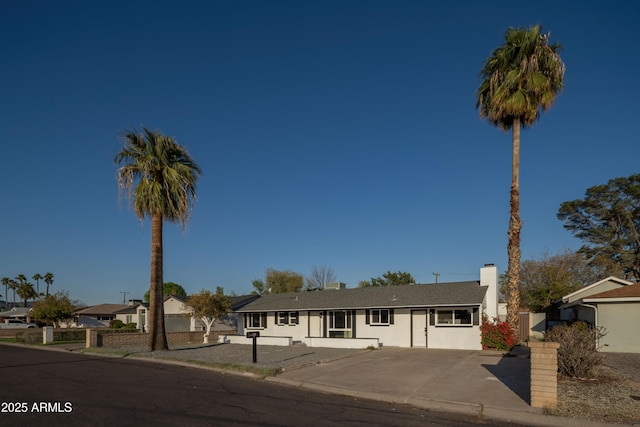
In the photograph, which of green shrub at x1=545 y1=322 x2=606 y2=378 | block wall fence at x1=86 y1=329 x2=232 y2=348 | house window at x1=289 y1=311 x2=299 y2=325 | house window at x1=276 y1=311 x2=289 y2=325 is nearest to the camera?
green shrub at x1=545 y1=322 x2=606 y2=378

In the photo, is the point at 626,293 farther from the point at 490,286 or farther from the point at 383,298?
the point at 383,298

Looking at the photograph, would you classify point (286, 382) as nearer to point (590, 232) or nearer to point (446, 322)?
point (446, 322)

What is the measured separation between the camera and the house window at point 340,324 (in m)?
28.9

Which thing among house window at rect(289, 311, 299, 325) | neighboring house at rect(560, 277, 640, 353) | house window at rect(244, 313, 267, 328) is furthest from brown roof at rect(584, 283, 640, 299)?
house window at rect(244, 313, 267, 328)

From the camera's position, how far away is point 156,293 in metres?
24.8

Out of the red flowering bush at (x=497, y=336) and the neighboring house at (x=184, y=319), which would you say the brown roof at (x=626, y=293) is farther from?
the neighboring house at (x=184, y=319)

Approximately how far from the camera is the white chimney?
85.7 ft

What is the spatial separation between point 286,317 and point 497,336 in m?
14.6

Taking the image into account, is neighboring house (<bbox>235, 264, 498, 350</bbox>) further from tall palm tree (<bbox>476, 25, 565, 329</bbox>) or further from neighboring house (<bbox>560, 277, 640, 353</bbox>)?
neighboring house (<bbox>560, 277, 640, 353</bbox>)

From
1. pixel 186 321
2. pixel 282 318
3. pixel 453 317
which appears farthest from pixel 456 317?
pixel 186 321

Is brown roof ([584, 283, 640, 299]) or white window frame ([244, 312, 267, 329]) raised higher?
brown roof ([584, 283, 640, 299])

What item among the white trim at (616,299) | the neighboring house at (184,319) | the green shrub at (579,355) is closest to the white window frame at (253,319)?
the neighboring house at (184,319)

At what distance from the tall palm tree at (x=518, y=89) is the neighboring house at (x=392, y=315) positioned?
9.25 feet

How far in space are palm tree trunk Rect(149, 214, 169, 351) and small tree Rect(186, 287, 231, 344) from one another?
16.8 ft
